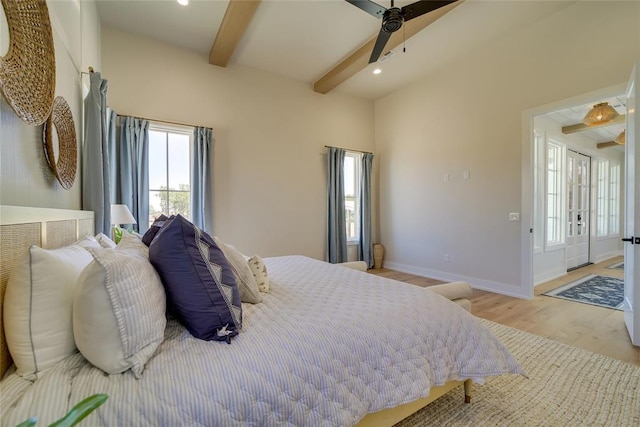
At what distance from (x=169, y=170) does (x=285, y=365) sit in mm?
3310

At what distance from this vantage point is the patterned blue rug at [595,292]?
318 centimetres

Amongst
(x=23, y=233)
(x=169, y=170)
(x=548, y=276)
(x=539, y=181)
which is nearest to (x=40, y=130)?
(x=23, y=233)

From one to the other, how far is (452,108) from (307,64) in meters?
2.25

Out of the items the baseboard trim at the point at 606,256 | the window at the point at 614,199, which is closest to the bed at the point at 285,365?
the baseboard trim at the point at 606,256

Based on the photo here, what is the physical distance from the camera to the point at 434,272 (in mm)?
4320

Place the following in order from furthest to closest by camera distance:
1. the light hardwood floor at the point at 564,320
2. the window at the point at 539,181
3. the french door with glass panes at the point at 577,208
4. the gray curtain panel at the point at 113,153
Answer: the french door with glass panes at the point at 577,208, the window at the point at 539,181, the gray curtain panel at the point at 113,153, the light hardwood floor at the point at 564,320

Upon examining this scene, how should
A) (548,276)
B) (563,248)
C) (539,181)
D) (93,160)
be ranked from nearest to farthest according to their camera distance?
(93,160) < (548,276) < (539,181) < (563,248)

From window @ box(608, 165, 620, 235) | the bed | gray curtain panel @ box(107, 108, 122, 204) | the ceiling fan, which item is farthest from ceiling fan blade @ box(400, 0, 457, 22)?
window @ box(608, 165, 620, 235)

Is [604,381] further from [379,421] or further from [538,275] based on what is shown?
[538,275]

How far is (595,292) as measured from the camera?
3555 millimetres

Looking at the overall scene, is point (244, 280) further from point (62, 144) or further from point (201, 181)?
point (201, 181)

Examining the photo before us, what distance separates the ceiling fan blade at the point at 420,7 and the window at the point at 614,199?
7.23 m

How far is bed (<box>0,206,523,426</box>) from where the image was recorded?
77cm

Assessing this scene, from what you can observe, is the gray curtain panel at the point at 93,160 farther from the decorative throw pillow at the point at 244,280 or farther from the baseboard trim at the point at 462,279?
the baseboard trim at the point at 462,279
